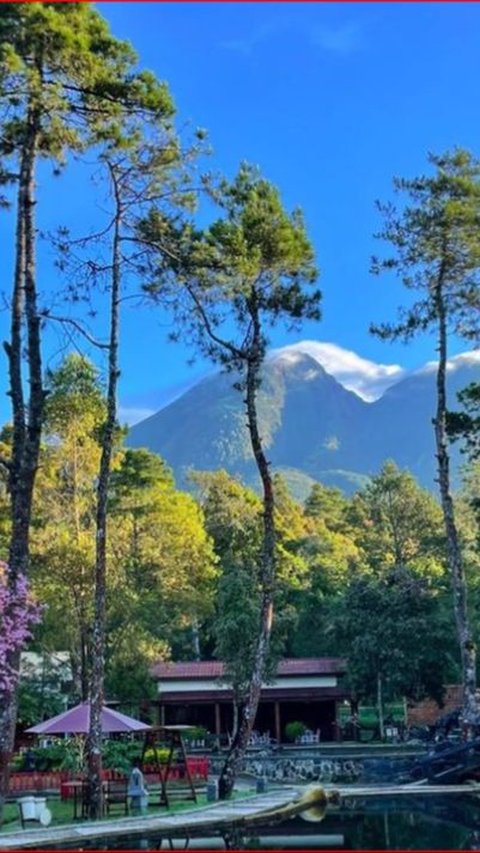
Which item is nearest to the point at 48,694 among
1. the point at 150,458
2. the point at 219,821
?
the point at 150,458

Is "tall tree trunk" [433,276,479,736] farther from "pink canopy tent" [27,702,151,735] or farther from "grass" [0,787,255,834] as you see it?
"pink canopy tent" [27,702,151,735]

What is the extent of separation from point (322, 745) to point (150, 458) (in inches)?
514

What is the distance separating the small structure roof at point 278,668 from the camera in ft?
108

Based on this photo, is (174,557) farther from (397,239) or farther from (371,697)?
(397,239)

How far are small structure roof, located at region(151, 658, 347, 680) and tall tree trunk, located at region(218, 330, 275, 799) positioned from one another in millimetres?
16051

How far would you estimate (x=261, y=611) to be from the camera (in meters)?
17.2

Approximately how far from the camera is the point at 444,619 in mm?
29469

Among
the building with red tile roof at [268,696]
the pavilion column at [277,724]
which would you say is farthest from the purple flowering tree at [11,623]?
the pavilion column at [277,724]

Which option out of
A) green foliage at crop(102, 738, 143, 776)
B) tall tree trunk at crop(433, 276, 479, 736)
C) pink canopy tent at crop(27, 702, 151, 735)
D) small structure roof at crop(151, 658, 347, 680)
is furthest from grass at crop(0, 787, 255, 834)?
small structure roof at crop(151, 658, 347, 680)

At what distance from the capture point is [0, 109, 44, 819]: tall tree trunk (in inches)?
432

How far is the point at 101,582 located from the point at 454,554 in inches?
332

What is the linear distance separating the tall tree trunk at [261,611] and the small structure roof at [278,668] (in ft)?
52.7

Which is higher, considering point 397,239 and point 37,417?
point 397,239

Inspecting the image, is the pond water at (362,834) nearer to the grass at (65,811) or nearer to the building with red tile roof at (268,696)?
the grass at (65,811)
